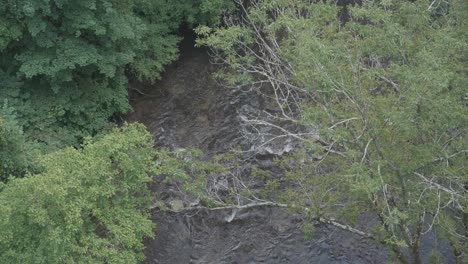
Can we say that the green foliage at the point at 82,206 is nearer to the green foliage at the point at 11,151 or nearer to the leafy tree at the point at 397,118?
the green foliage at the point at 11,151

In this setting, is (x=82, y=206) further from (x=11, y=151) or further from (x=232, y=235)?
(x=232, y=235)

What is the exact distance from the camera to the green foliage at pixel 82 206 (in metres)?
10.6

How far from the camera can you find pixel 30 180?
10508mm

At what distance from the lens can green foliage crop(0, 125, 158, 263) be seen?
34.7 feet

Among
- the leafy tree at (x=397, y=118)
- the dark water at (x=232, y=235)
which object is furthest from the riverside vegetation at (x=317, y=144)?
the dark water at (x=232, y=235)

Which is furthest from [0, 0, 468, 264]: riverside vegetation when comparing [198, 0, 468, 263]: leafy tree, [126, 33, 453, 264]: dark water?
[126, 33, 453, 264]: dark water

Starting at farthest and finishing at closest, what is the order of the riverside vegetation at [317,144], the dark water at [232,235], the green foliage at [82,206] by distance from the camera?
the dark water at [232,235] < the green foliage at [82,206] < the riverside vegetation at [317,144]

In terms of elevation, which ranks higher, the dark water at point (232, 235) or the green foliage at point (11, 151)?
the green foliage at point (11, 151)

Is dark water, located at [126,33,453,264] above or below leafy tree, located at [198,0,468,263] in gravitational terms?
below

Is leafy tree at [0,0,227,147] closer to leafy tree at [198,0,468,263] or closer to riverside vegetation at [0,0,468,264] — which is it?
riverside vegetation at [0,0,468,264]

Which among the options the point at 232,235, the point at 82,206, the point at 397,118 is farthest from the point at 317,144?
the point at 232,235

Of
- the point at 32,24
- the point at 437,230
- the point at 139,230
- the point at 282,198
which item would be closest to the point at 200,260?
the point at 139,230

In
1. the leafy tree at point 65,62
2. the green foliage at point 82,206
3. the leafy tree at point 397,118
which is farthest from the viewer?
the leafy tree at point 65,62

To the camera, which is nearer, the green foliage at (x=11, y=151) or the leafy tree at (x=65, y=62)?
the green foliage at (x=11, y=151)
